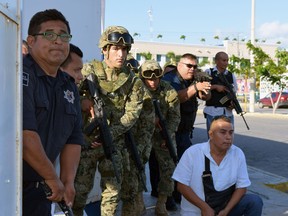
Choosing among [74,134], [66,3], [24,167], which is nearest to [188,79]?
[66,3]

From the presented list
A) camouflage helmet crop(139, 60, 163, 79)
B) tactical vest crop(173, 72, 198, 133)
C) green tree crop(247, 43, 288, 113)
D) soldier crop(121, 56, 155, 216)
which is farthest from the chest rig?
green tree crop(247, 43, 288, 113)

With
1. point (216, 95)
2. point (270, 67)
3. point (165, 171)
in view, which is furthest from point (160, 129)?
point (270, 67)

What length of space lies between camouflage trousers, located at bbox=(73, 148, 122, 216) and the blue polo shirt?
127cm

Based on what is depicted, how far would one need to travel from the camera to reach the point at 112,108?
3807 millimetres

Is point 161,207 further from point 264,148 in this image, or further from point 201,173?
point 264,148

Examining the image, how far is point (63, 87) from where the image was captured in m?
2.35

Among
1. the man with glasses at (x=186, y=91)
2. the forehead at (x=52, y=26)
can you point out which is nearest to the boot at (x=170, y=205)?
the man with glasses at (x=186, y=91)

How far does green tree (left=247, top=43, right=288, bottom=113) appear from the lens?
25250 mm

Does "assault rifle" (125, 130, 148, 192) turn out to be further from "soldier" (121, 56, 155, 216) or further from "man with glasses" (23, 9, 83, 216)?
"man with glasses" (23, 9, 83, 216)

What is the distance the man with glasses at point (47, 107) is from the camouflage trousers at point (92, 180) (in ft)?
4.24

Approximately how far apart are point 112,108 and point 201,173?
0.84 meters

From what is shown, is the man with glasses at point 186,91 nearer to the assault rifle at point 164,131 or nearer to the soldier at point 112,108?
the assault rifle at point 164,131

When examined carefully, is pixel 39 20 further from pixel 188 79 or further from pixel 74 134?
pixel 188 79

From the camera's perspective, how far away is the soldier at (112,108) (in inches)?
146
